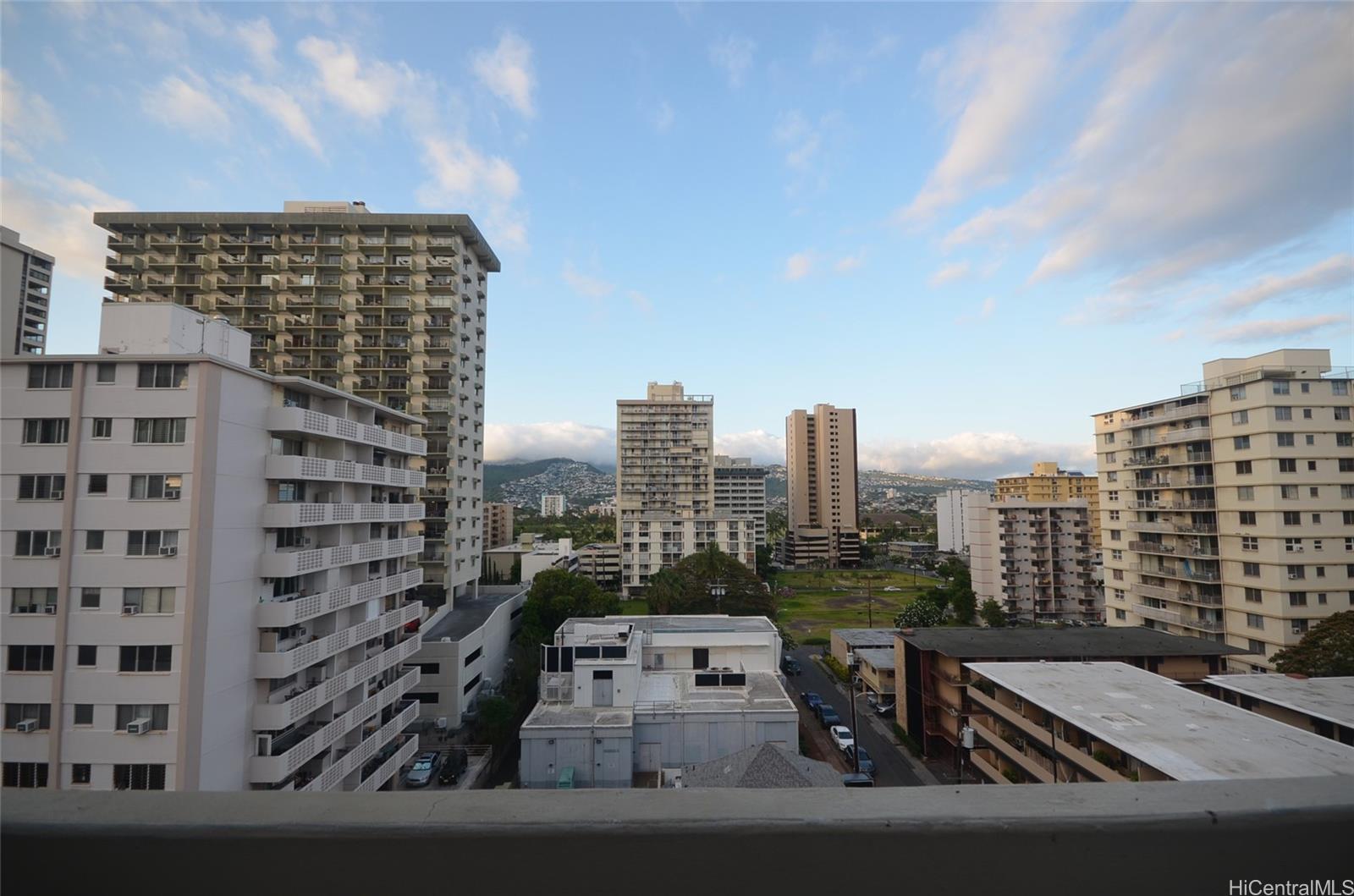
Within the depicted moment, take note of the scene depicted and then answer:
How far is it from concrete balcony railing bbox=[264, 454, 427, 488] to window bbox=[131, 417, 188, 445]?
72.7 inches

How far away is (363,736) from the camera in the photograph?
15828mm

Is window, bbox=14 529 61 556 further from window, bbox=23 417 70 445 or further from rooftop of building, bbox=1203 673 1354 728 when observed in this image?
rooftop of building, bbox=1203 673 1354 728

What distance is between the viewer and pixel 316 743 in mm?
13430

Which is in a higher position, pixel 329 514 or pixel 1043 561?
pixel 329 514

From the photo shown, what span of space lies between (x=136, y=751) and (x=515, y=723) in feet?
41.7

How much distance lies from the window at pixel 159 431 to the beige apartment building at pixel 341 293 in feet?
55.1

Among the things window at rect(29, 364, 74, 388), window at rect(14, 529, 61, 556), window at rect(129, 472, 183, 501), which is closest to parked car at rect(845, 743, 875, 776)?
window at rect(129, 472, 183, 501)

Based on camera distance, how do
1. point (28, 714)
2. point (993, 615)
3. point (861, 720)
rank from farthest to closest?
point (993, 615), point (861, 720), point (28, 714)

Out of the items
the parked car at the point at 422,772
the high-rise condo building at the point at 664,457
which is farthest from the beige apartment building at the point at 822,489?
the parked car at the point at 422,772

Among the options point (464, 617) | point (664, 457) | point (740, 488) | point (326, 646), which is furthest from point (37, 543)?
point (740, 488)

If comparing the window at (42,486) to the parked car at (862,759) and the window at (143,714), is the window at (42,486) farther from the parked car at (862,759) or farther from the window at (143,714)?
the parked car at (862,759)

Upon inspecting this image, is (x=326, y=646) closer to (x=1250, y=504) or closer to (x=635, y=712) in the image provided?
(x=635, y=712)

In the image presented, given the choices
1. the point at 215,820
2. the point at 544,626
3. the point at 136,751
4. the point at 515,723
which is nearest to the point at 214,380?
the point at 136,751

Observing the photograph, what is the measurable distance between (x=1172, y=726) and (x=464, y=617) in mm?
23648
